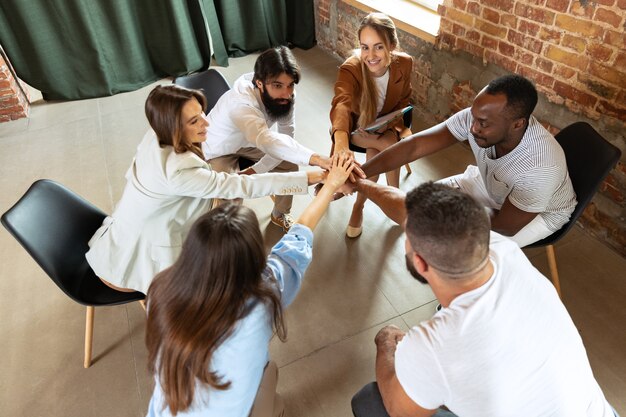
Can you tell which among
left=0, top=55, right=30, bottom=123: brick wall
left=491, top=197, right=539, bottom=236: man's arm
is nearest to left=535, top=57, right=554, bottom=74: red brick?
left=491, top=197, right=539, bottom=236: man's arm

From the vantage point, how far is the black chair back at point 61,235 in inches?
61.9

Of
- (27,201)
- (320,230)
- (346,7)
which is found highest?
(27,201)

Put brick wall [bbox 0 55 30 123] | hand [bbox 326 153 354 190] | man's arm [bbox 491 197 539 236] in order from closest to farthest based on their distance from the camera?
man's arm [bbox 491 197 539 236], hand [bbox 326 153 354 190], brick wall [bbox 0 55 30 123]

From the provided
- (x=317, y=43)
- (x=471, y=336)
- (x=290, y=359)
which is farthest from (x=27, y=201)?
(x=317, y=43)

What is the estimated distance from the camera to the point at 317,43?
5.14 meters

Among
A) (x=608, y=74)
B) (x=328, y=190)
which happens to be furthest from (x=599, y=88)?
(x=328, y=190)

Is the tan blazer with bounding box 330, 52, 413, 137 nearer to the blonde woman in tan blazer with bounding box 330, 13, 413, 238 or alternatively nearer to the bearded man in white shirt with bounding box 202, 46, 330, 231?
the blonde woman in tan blazer with bounding box 330, 13, 413, 238

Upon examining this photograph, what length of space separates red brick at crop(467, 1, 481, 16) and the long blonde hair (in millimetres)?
828

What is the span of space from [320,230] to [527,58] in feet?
5.55

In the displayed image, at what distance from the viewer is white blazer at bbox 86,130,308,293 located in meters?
1.61

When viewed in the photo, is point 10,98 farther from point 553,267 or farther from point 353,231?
point 553,267

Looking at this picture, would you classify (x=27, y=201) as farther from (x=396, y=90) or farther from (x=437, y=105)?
(x=437, y=105)

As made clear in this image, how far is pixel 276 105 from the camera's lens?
2.27m

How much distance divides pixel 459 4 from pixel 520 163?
5.83 feet
